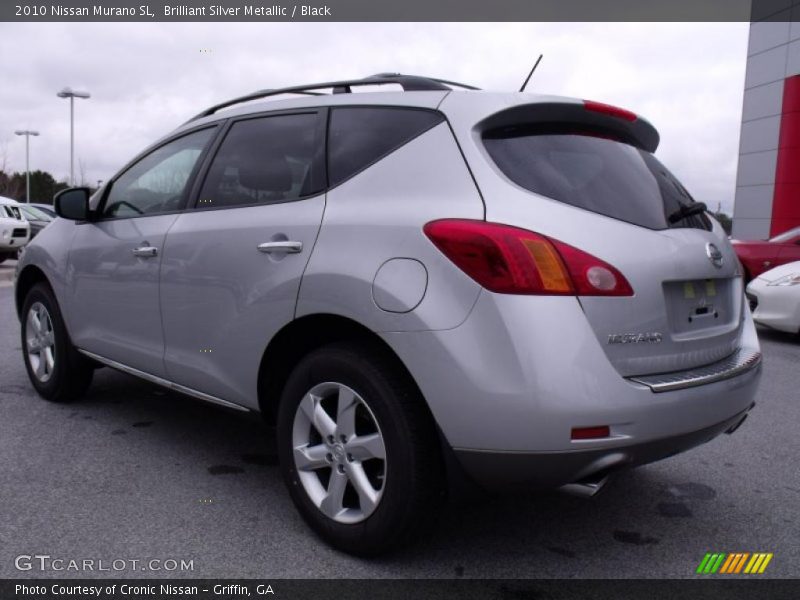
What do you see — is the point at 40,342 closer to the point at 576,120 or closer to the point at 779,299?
the point at 576,120

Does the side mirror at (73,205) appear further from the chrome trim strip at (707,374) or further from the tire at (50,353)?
the chrome trim strip at (707,374)

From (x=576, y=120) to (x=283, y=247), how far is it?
47.0 inches

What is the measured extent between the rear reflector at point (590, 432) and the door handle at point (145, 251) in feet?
7.26

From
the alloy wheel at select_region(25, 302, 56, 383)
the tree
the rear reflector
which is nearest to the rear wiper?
the rear reflector

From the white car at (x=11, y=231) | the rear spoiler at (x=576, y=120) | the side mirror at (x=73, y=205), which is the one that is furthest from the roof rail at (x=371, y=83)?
the white car at (x=11, y=231)

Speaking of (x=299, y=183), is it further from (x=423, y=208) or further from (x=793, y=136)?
(x=793, y=136)

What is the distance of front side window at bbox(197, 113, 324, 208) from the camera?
9.70 feet

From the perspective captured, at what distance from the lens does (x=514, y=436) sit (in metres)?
2.19

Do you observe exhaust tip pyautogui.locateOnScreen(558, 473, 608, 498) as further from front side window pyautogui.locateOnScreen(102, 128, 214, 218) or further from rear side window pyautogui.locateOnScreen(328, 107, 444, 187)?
front side window pyautogui.locateOnScreen(102, 128, 214, 218)

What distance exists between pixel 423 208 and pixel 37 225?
19.7 m

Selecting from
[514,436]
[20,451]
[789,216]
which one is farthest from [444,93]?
[789,216]

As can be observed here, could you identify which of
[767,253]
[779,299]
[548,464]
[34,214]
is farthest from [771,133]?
[548,464]

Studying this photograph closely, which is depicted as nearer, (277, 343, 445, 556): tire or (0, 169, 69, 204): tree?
(277, 343, 445, 556): tire

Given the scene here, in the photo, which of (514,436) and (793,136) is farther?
(793,136)
